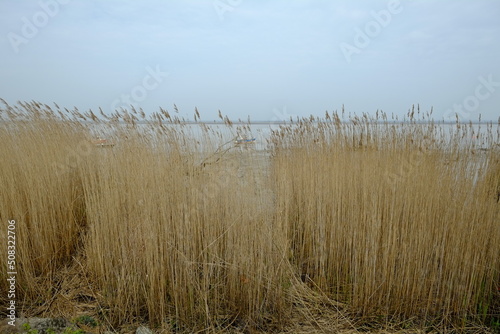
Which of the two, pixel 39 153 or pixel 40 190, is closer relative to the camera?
pixel 40 190

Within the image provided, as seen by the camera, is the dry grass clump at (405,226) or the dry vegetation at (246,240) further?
the dry grass clump at (405,226)

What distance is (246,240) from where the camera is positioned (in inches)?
96.3

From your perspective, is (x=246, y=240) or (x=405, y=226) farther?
(x=405, y=226)

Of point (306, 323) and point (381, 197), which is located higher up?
point (381, 197)

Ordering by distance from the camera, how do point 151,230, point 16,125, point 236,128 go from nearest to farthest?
point 151,230, point 236,128, point 16,125

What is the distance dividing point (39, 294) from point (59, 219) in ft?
2.23

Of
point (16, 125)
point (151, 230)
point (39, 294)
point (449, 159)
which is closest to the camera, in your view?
point (151, 230)

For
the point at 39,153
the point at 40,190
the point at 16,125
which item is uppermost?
the point at 16,125

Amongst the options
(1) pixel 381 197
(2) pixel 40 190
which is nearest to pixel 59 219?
(2) pixel 40 190

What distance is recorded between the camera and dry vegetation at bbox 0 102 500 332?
8.11ft

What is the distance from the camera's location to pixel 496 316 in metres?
A: 2.61

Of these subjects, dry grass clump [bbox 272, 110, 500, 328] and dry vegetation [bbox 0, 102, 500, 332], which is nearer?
dry vegetation [bbox 0, 102, 500, 332]

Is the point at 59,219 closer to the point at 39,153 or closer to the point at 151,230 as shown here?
the point at 39,153

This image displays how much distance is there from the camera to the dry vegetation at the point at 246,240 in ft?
8.11
